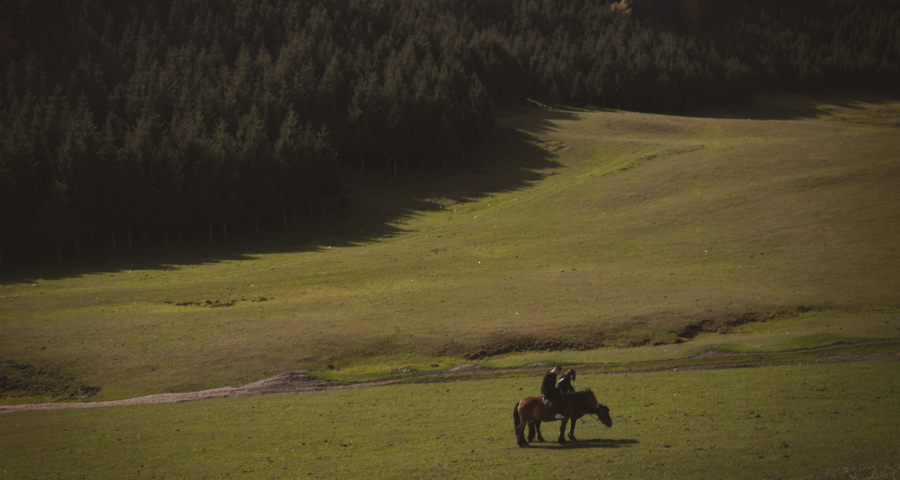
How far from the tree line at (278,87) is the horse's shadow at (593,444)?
64.9 meters

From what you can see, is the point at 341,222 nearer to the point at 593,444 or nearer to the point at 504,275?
the point at 504,275

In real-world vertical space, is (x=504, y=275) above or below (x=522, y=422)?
below

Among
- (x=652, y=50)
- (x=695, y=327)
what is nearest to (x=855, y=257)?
(x=695, y=327)

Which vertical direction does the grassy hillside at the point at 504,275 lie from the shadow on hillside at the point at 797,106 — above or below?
below

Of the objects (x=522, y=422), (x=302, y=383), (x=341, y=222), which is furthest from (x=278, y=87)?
(x=522, y=422)

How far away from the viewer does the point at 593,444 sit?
1850cm

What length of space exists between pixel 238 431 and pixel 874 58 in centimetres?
20083

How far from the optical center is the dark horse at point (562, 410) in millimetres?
18453

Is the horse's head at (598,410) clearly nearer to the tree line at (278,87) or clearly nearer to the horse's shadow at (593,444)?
Result: the horse's shadow at (593,444)

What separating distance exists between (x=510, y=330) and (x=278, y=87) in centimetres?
8435

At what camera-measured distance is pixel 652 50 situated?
162 metres

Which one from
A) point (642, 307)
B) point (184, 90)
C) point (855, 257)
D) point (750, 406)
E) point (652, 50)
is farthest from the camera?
point (652, 50)

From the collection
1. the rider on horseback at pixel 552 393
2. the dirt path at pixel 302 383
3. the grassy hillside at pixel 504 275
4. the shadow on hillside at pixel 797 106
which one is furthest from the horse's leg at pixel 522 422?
the shadow on hillside at pixel 797 106

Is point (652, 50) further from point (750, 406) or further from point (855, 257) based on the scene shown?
point (750, 406)
